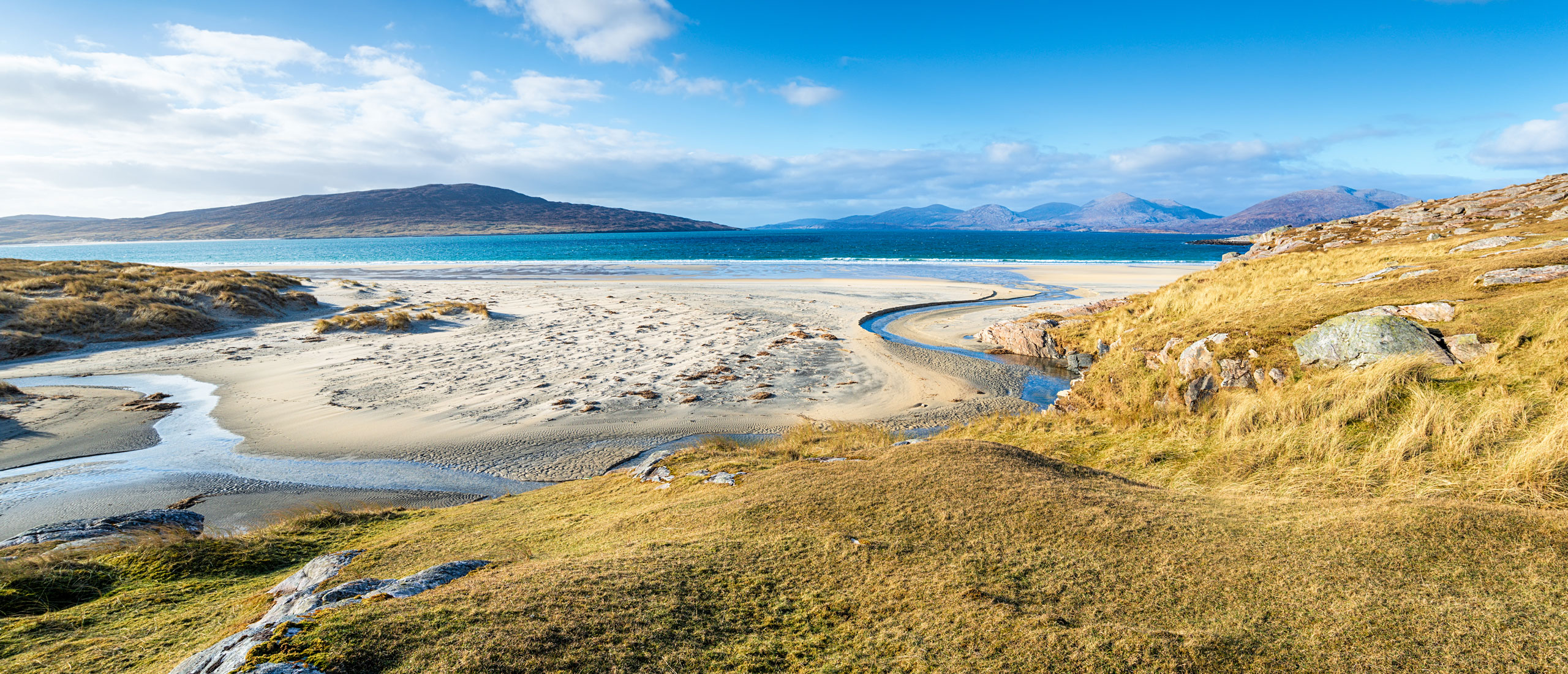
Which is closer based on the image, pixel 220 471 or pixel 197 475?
pixel 197 475

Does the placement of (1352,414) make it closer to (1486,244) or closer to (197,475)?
(197,475)

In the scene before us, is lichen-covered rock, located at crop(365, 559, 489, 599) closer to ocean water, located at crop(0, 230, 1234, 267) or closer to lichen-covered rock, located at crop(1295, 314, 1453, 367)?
lichen-covered rock, located at crop(1295, 314, 1453, 367)

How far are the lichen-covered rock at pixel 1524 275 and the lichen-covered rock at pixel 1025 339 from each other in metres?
10.6

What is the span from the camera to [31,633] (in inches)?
148

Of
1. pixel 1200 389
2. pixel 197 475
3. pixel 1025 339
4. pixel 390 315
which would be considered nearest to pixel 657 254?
pixel 390 315

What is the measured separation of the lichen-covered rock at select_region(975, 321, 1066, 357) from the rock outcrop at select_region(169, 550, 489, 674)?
2069 centimetres

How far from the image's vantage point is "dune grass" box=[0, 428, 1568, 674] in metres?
3.07

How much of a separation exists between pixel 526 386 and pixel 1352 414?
16564mm

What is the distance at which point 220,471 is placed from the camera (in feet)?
35.4

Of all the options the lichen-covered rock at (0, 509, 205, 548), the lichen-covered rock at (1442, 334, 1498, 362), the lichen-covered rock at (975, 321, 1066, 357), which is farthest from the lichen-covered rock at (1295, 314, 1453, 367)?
the lichen-covered rock at (0, 509, 205, 548)

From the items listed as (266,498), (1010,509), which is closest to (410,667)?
(1010,509)

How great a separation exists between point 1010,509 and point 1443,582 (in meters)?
2.61

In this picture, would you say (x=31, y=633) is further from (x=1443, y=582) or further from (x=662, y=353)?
(x=662, y=353)

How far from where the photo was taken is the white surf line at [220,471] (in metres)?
10.1
